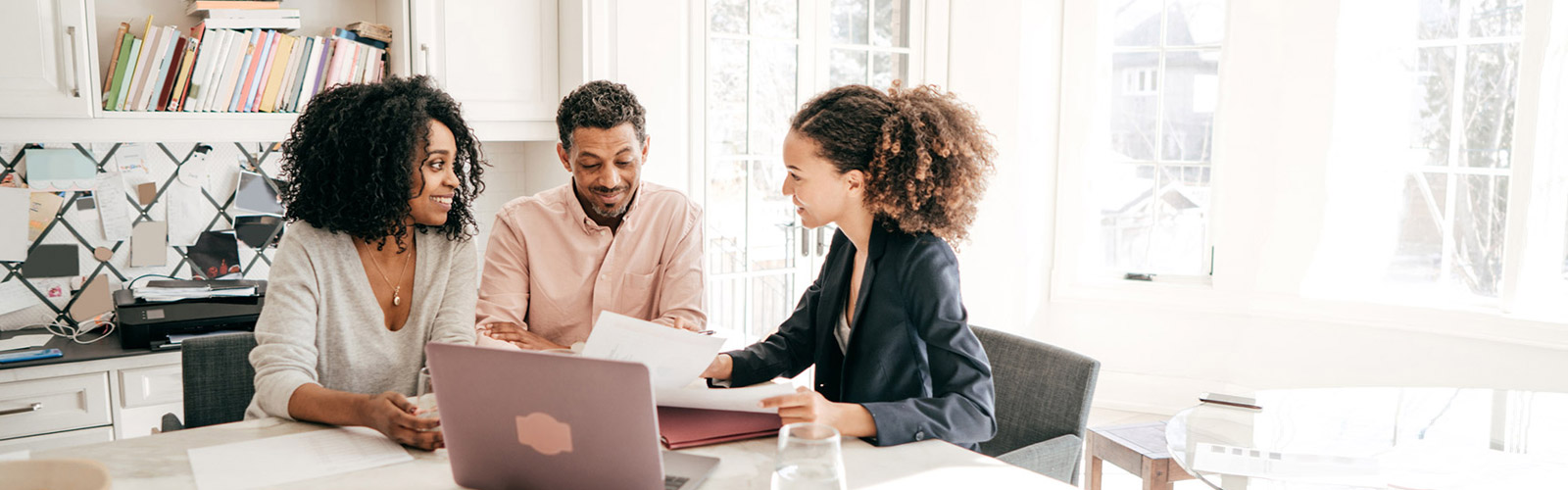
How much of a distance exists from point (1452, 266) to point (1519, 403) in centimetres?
171

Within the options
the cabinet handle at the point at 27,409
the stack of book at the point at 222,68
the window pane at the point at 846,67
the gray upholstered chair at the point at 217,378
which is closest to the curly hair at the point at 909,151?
the gray upholstered chair at the point at 217,378

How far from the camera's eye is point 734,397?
1534 millimetres

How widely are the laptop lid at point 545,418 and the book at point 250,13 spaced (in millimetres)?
1935

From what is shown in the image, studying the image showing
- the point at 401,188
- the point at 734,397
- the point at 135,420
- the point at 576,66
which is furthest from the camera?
the point at 576,66

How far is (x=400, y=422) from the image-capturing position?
1.44m

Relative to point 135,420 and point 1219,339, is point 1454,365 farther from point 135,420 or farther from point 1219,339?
point 135,420

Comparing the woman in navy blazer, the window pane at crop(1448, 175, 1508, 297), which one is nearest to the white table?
the woman in navy blazer

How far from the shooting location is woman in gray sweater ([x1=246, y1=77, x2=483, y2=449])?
5.70 feet

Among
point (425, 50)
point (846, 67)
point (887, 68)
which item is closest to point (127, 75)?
point (425, 50)

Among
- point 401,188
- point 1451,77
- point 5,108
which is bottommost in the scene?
point 401,188

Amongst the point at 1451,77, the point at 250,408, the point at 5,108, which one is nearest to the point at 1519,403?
the point at 1451,77

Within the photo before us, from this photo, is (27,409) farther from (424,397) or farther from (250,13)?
(424,397)

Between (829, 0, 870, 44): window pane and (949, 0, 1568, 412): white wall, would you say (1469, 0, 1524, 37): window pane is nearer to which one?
(949, 0, 1568, 412): white wall

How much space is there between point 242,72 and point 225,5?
180 mm
